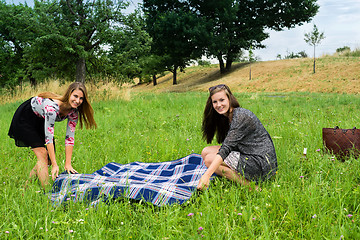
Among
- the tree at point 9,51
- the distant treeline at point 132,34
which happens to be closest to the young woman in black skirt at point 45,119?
the distant treeline at point 132,34

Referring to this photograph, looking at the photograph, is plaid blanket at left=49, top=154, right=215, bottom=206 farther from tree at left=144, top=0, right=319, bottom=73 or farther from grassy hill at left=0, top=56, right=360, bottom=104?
tree at left=144, top=0, right=319, bottom=73

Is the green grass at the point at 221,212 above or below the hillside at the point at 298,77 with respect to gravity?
below

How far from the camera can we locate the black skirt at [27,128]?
141 inches

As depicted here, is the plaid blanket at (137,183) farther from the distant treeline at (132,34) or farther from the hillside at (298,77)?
the hillside at (298,77)

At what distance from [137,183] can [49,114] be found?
1.34 m

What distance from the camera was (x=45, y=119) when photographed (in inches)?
131

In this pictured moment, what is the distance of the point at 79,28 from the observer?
500 inches

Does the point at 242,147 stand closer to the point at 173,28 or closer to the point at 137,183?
the point at 137,183

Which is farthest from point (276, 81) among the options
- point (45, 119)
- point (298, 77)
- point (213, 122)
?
point (45, 119)

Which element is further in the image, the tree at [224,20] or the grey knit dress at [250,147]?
the tree at [224,20]

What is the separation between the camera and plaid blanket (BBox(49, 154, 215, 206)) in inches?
111

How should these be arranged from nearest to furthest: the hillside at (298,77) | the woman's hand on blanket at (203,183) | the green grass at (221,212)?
the green grass at (221,212), the woman's hand on blanket at (203,183), the hillside at (298,77)

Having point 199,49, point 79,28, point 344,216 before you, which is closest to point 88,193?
point 344,216

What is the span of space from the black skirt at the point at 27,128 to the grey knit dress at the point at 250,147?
242 cm
